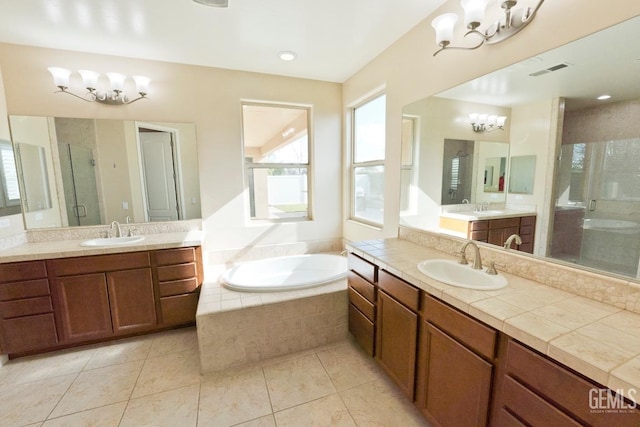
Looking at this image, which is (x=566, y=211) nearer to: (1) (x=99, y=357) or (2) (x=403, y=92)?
(2) (x=403, y=92)

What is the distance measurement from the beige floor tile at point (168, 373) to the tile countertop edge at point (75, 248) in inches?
35.9

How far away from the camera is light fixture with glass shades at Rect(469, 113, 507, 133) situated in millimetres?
1676

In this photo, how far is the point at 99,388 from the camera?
183cm

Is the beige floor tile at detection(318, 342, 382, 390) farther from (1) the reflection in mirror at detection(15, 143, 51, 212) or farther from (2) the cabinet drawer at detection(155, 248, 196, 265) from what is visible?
(1) the reflection in mirror at detection(15, 143, 51, 212)

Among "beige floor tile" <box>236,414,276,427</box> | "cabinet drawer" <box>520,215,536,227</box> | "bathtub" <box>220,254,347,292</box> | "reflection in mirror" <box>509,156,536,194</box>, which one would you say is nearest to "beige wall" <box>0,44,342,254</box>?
"bathtub" <box>220,254,347,292</box>

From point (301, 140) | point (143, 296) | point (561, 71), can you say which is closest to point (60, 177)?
point (143, 296)

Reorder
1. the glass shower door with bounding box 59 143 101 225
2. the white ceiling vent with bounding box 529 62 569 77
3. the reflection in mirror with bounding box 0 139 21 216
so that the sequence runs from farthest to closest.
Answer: the glass shower door with bounding box 59 143 101 225 < the reflection in mirror with bounding box 0 139 21 216 < the white ceiling vent with bounding box 529 62 569 77

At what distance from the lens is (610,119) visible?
1.15 metres

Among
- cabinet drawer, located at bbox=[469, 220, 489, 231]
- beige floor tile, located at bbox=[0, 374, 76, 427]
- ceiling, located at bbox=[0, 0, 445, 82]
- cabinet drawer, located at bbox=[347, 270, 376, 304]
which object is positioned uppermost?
ceiling, located at bbox=[0, 0, 445, 82]

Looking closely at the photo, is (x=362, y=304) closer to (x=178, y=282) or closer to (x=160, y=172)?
(x=178, y=282)

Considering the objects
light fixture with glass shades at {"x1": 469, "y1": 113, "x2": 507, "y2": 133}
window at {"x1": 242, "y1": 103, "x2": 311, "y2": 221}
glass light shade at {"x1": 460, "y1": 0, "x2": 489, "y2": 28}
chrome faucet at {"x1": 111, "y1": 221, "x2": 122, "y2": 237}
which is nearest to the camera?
glass light shade at {"x1": 460, "y1": 0, "x2": 489, "y2": 28}

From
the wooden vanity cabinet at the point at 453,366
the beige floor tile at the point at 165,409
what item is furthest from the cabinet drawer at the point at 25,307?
the wooden vanity cabinet at the point at 453,366

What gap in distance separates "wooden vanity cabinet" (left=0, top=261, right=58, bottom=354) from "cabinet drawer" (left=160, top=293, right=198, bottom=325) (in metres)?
0.80

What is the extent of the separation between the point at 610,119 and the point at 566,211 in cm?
44
